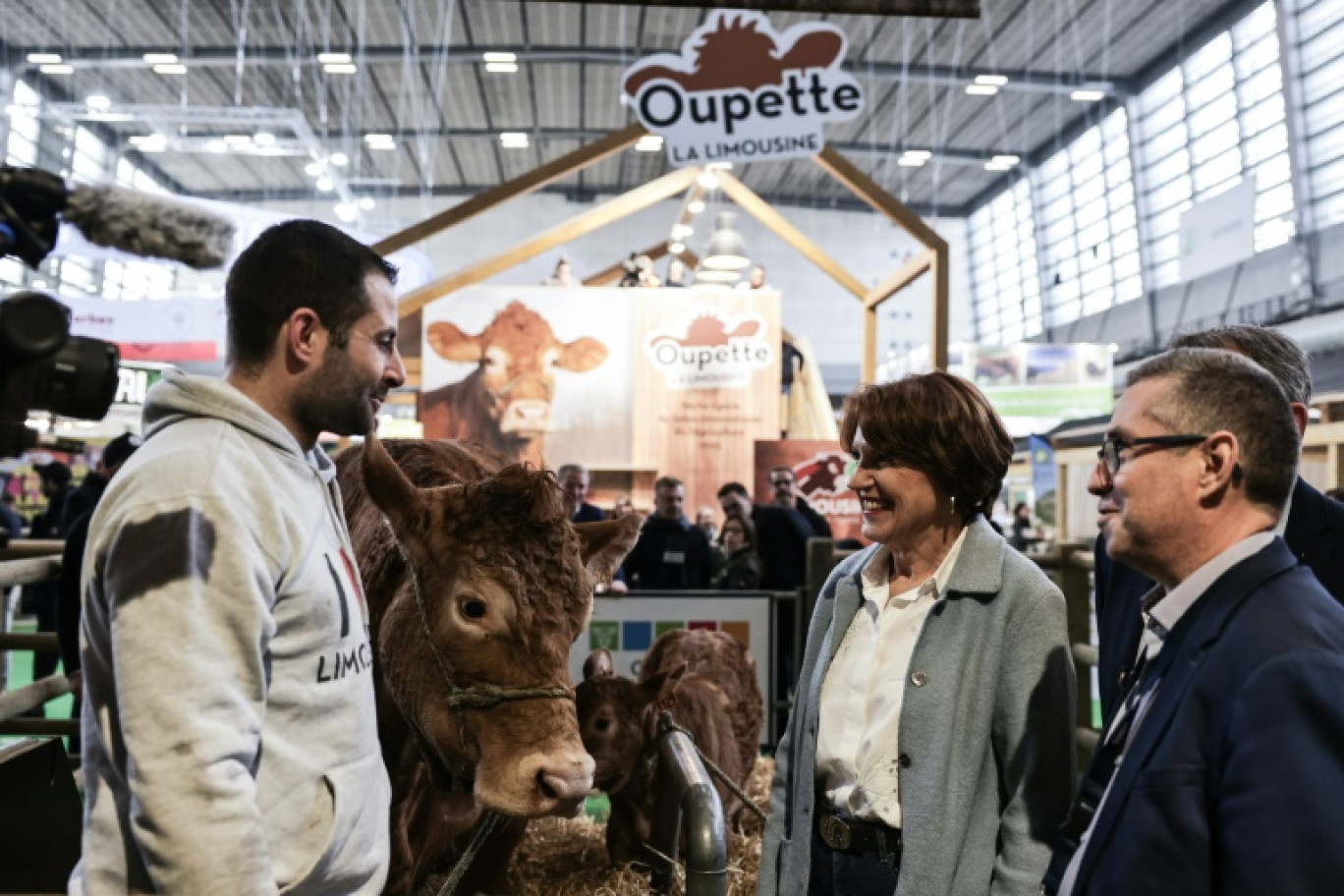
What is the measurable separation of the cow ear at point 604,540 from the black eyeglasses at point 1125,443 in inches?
52.9

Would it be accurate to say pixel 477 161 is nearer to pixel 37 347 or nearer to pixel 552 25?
pixel 552 25

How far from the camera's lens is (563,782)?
7.39ft

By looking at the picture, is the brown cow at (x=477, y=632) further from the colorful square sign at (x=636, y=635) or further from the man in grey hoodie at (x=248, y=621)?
the colorful square sign at (x=636, y=635)

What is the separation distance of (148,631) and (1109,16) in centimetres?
2365

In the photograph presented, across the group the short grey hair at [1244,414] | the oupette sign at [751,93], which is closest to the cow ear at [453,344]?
the oupette sign at [751,93]

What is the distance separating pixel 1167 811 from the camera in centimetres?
152

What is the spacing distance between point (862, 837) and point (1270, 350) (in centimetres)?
128

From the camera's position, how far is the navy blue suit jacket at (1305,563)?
91.0 inches

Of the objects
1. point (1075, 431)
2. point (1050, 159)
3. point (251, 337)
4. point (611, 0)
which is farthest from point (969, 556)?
point (1050, 159)

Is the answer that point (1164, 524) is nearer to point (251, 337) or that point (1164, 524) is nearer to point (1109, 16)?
point (251, 337)

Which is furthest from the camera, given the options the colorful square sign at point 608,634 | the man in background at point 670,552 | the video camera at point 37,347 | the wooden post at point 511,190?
the wooden post at point 511,190

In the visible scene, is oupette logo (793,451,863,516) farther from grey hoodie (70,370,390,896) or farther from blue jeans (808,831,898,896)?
grey hoodie (70,370,390,896)

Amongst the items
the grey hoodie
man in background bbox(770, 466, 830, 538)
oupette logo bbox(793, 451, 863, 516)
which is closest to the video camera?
the grey hoodie

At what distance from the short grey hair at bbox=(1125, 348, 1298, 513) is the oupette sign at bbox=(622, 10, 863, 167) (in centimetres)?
560
